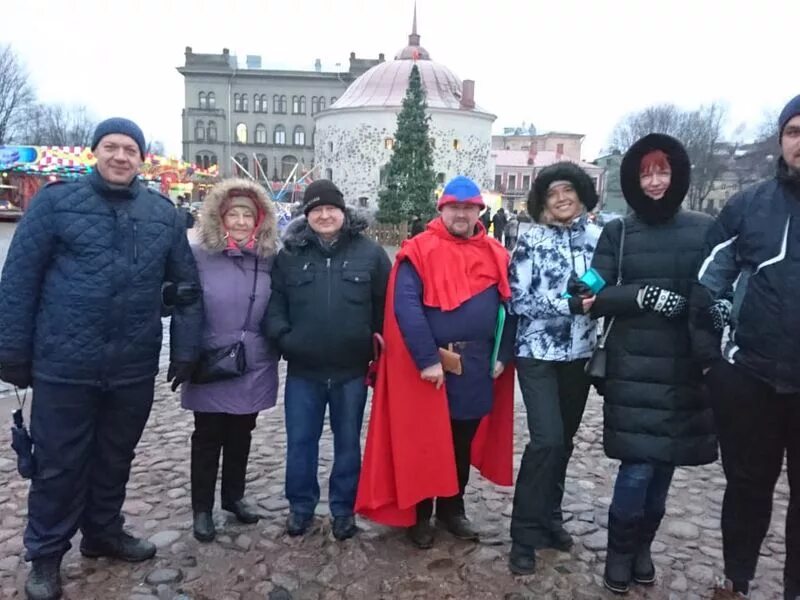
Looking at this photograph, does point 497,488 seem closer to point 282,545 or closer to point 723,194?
point 282,545

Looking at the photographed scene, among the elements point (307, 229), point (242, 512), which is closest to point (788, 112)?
point (307, 229)

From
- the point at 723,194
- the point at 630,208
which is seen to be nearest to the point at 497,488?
the point at 630,208

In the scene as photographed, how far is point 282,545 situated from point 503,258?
2.01 m

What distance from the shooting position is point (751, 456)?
283 centimetres

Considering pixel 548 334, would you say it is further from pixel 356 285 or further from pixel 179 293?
pixel 179 293

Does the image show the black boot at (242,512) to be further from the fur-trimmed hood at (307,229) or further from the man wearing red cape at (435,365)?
the fur-trimmed hood at (307,229)

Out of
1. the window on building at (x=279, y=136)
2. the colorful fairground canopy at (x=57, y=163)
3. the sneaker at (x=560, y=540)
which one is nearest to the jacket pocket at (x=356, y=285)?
the sneaker at (x=560, y=540)

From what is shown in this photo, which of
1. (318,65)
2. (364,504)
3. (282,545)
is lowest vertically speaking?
(282,545)

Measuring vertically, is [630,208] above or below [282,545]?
above

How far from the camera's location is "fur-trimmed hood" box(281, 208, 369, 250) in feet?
11.8

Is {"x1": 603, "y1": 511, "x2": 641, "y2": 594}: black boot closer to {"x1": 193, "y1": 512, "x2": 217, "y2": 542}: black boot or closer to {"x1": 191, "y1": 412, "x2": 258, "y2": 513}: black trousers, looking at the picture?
{"x1": 191, "y1": 412, "x2": 258, "y2": 513}: black trousers

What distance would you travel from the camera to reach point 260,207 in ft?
12.1

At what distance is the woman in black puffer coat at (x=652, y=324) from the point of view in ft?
9.87

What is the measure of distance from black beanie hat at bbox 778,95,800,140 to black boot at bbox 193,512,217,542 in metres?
3.43
